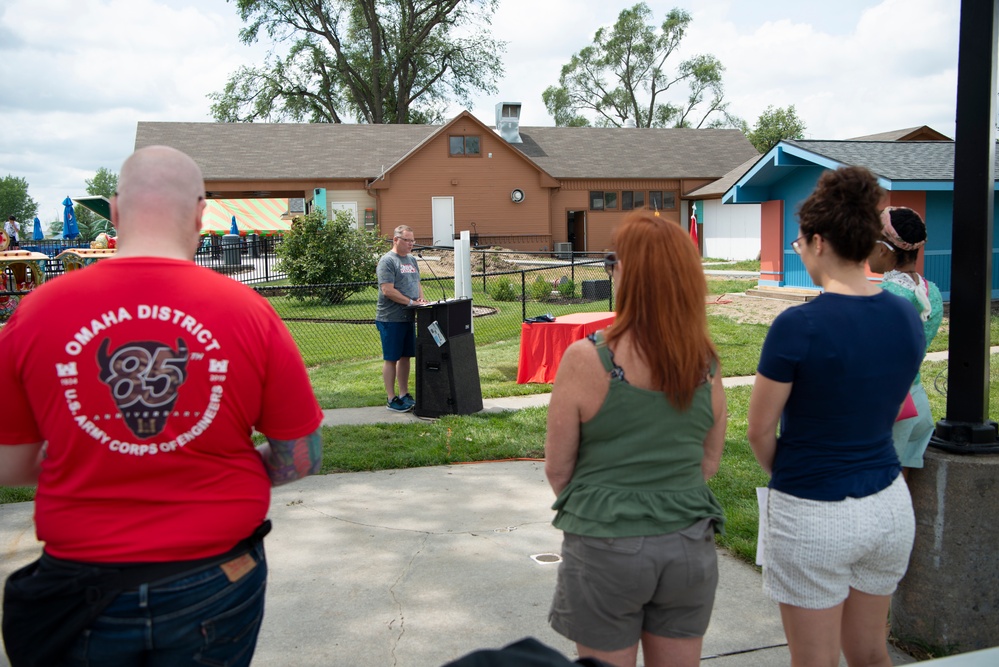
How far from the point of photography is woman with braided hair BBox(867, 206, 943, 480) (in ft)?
10.5

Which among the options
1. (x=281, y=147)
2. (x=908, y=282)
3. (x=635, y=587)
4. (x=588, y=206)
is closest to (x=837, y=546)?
(x=635, y=587)

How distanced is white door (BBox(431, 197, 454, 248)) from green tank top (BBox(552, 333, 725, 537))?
3409 centimetres

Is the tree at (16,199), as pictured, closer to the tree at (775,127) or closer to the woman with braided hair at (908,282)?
the tree at (775,127)

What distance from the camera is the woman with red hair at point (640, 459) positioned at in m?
2.23

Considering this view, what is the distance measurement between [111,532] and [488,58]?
53450 mm

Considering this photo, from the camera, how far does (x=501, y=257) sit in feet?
102

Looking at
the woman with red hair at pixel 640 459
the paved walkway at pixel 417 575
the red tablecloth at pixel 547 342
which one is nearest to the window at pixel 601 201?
the red tablecloth at pixel 547 342

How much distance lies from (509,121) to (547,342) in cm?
3145

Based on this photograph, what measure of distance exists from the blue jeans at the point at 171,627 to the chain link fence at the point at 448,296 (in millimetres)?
9312

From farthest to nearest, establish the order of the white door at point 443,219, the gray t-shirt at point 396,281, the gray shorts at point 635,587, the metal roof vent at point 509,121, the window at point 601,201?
the metal roof vent at point 509,121
the window at point 601,201
the white door at point 443,219
the gray t-shirt at point 396,281
the gray shorts at point 635,587

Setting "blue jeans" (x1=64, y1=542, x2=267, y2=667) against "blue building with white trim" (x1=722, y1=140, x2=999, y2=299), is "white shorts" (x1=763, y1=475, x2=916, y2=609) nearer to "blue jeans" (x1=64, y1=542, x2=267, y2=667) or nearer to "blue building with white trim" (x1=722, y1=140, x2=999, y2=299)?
"blue jeans" (x1=64, y1=542, x2=267, y2=667)

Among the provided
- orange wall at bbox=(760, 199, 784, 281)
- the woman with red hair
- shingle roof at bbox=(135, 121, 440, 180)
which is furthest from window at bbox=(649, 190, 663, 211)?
the woman with red hair

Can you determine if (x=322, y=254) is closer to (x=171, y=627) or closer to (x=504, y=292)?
(x=504, y=292)

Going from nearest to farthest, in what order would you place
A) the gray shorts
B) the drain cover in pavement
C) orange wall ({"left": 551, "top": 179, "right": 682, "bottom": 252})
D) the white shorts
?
A: 1. the gray shorts
2. the white shorts
3. the drain cover in pavement
4. orange wall ({"left": 551, "top": 179, "right": 682, "bottom": 252})
